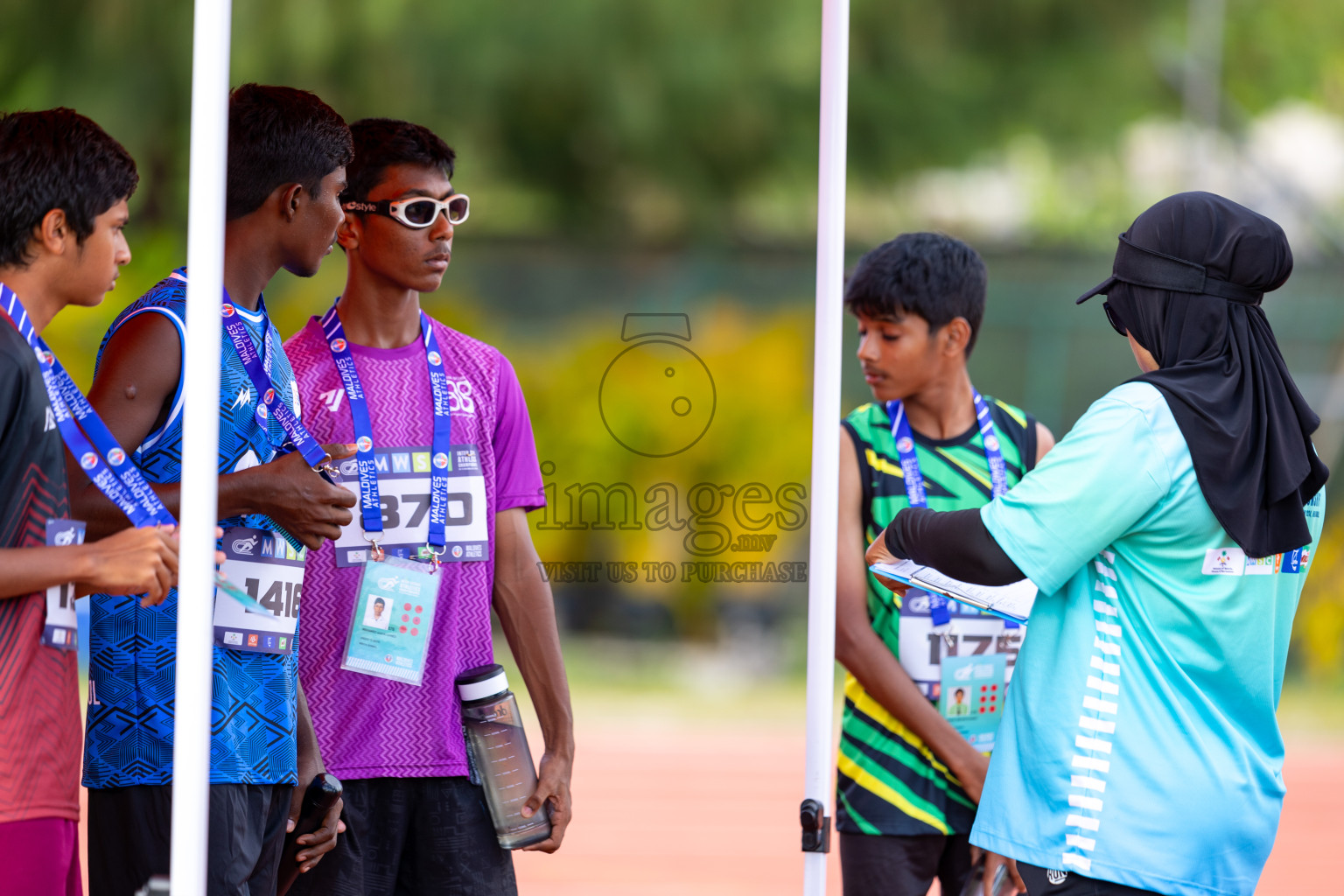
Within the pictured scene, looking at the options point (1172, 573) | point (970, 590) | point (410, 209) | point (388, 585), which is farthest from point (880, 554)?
point (410, 209)

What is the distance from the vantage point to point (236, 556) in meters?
2.33

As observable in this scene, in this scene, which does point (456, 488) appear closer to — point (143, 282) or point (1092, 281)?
point (143, 282)

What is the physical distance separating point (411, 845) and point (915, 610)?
44.9 inches

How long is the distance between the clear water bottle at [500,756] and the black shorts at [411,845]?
1.8 inches

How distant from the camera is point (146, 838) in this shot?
7.39 feet

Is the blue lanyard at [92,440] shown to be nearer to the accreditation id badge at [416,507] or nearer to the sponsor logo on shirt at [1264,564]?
the accreditation id badge at [416,507]

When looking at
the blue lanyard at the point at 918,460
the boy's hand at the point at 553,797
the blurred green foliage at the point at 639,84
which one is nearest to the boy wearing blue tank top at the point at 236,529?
the boy's hand at the point at 553,797

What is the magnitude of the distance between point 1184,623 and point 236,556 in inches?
60.3

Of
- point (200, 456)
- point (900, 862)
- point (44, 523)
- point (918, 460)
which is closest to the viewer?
point (200, 456)

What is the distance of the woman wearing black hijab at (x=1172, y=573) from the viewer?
6.89 ft

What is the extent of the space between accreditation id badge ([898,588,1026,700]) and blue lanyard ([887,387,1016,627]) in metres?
0.02

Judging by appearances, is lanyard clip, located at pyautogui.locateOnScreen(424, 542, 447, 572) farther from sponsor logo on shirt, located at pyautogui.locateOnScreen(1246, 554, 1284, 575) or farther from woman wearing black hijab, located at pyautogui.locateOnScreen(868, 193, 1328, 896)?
sponsor logo on shirt, located at pyautogui.locateOnScreen(1246, 554, 1284, 575)

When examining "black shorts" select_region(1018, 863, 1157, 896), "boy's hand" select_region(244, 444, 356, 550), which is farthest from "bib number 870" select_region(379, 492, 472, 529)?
"black shorts" select_region(1018, 863, 1157, 896)

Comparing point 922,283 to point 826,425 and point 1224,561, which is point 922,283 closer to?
Result: point 826,425
